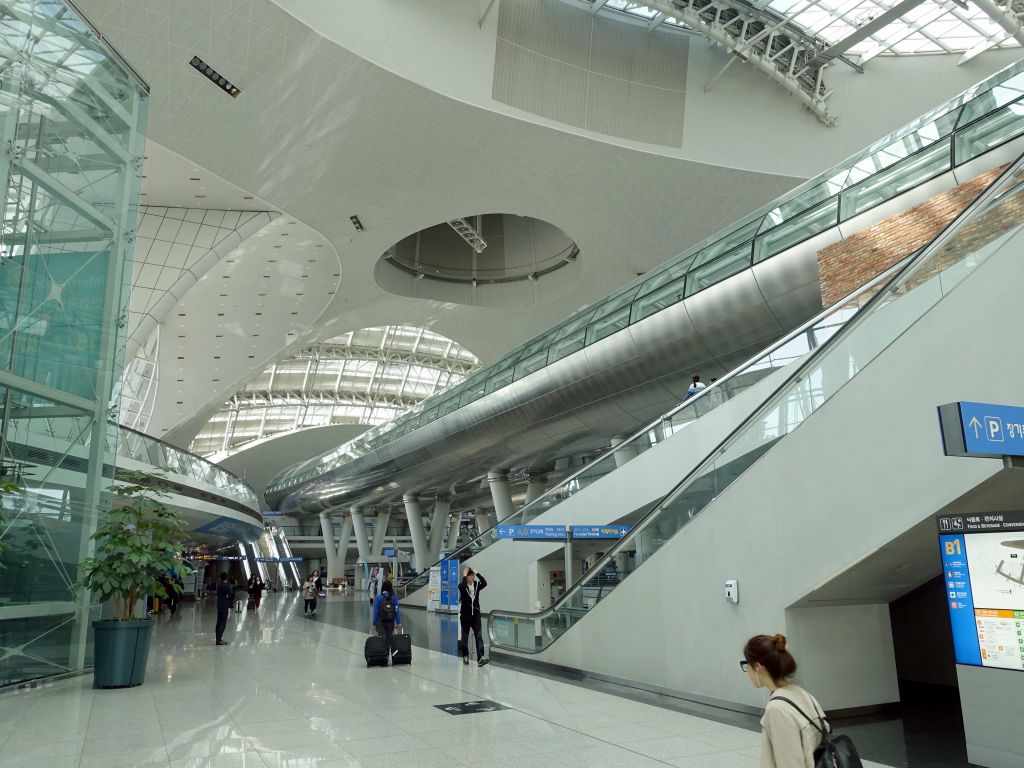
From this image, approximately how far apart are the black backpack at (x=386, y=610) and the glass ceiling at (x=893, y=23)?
636 inches

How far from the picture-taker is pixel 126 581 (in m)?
8.98

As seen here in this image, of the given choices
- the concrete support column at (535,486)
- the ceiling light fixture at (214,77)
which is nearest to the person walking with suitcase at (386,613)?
the ceiling light fixture at (214,77)

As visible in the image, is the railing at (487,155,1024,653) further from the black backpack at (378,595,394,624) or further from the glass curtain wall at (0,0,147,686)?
the glass curtain wall at (0,0,147,686)

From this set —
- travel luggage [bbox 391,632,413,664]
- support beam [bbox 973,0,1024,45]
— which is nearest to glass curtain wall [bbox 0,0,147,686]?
travel luggage [bbox 391,632,413,664]

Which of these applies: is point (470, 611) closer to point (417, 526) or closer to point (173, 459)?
point (173, 459)

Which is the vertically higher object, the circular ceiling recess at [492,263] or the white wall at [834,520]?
the circular ceiling recess at [492,263]

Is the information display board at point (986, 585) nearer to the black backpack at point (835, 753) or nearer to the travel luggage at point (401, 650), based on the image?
the black backpack at point (835, 753)

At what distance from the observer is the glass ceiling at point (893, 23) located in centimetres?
2105

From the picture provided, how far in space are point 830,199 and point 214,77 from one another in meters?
14.3

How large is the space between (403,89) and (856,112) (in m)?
14.6

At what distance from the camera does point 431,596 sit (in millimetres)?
24125

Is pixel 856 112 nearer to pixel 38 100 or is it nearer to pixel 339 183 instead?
pixel 339 183

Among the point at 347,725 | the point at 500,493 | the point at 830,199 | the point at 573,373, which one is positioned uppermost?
the point at 830,199

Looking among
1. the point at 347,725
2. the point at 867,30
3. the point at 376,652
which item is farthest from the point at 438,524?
the point at 347,725
